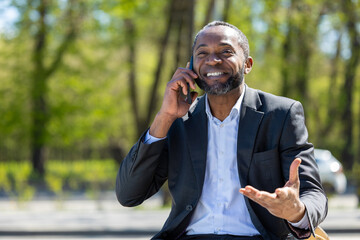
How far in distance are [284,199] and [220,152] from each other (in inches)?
25.5

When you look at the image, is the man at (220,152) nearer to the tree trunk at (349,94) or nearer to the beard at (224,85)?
the beard at (224,85)

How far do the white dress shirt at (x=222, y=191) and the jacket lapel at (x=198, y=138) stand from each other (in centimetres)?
4

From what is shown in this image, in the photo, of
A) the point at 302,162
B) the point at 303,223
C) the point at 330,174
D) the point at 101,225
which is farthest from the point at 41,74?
the point at 303,223

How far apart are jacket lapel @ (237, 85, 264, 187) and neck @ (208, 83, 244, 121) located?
0.05 metres

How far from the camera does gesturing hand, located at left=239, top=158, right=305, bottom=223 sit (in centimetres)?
235

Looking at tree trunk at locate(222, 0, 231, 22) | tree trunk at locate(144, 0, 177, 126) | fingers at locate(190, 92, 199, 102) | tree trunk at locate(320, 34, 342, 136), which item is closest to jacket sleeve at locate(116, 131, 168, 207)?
fingers at locate(190, 92, 199, 102)

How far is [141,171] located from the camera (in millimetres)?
3014

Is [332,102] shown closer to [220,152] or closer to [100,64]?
[100,64]

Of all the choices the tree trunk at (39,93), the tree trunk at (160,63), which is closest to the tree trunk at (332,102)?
the tree trunk at (160,63)

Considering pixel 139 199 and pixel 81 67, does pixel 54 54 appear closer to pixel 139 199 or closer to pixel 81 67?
pixel 81 67

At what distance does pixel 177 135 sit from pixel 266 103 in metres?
0.45

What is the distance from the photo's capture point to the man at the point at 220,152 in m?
2.88

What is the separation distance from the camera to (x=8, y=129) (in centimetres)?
2552

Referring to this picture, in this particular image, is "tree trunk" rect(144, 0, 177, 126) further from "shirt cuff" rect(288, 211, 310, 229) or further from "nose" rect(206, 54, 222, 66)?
"shirt cuff" rect(288, 211, 310, 229)
